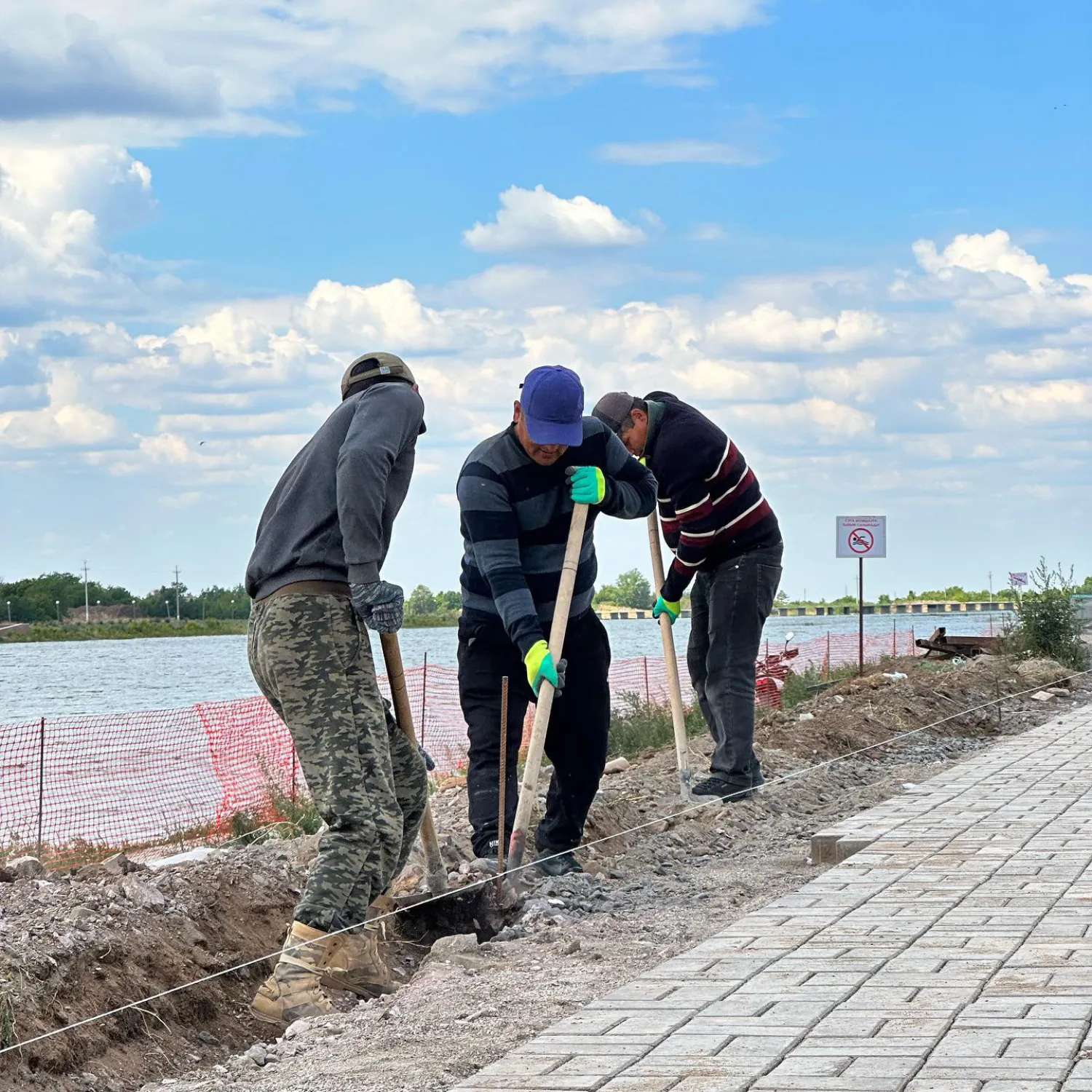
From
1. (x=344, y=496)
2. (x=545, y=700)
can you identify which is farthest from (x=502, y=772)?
(x=344, y=496)

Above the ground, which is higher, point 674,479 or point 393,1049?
point 674,479

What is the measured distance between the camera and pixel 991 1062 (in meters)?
3.78

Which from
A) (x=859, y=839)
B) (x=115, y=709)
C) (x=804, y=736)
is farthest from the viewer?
(x=115, y=709)

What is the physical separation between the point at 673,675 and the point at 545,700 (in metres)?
3.00

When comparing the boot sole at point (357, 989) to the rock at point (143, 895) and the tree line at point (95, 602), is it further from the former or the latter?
the tree line at point (95, 602)

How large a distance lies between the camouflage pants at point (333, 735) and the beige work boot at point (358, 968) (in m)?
0.11

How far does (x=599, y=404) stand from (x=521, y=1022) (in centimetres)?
479

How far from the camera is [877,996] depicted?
4.50m

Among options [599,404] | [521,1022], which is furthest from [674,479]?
[521,1022]

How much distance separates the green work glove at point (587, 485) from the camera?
22.3ft

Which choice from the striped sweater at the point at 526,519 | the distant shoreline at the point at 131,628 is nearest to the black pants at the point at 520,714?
the striped sweater at the point at 526,519

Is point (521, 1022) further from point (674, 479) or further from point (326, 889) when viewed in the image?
point (674, 479)

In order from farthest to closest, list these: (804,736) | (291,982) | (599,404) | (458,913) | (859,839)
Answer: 1. (804,736)
2. (599,404)
3. (859,839)
4. (458,913)
5. (291,982)

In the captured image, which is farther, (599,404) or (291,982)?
(599,404)
